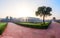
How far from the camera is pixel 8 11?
215cm

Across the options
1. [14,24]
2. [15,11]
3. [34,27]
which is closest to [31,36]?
[34,27]

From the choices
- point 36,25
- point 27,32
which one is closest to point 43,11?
point 36,25

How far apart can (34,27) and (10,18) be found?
40 cm

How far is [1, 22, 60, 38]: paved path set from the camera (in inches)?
80.4

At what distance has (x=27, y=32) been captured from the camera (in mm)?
2064

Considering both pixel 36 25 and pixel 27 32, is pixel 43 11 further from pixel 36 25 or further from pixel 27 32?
pixel 27 32

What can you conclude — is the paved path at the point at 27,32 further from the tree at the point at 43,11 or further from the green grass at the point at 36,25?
the tree at the point at 43,11

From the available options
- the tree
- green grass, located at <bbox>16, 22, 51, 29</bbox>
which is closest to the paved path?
green grass, located at <bbox>16, 22, 51, 29</bbox>

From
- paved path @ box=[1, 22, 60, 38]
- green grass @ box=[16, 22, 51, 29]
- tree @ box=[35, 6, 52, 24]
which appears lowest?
paved path @ box=[1, 22, 60, 38]

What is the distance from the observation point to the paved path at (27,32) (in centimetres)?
204

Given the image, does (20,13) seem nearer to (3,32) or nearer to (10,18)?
(10,18)

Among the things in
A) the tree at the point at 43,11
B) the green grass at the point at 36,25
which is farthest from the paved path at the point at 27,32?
the tree at the point at 43,11

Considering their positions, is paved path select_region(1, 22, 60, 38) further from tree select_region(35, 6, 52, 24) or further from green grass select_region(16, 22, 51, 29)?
tree select_region(35, 6, 52, 24)

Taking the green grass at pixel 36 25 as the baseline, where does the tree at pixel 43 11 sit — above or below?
above
